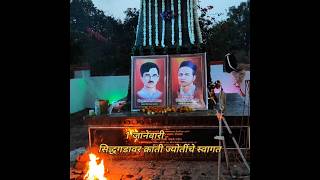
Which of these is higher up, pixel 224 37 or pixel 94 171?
pixel 224 37

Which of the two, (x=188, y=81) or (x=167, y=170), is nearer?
(x=167, y=170)

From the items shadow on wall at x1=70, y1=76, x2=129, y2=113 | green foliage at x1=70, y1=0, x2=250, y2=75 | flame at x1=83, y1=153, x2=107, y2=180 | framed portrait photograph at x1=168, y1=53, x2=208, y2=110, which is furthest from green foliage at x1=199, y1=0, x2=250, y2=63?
flame at x1=83, y1=153, x2=107, y2=180

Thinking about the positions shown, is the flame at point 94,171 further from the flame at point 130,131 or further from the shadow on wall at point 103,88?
the shadow on wall at point 103,88

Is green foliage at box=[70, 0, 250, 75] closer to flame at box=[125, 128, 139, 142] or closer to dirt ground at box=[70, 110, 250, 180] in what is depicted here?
flame at box=[125, 128, 139, 142]

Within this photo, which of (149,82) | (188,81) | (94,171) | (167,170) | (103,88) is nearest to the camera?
(94,171)

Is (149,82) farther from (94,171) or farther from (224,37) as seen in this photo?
(224,37)

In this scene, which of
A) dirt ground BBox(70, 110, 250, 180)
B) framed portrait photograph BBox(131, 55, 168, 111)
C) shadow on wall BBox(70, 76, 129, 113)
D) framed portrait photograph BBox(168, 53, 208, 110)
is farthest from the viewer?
shadow on wall BBox(70, 76, 129, 113)

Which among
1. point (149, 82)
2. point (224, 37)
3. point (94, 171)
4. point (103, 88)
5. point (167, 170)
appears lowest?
point (167, 170)

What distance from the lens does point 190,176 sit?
772 cm

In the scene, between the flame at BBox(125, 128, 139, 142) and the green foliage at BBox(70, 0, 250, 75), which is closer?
the flame at BBox(125, 128, 139, 142)

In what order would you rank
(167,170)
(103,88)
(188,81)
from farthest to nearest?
(103,88)
(188,81)
(167,170)

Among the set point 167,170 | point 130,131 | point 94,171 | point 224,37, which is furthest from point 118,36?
point 94,171
